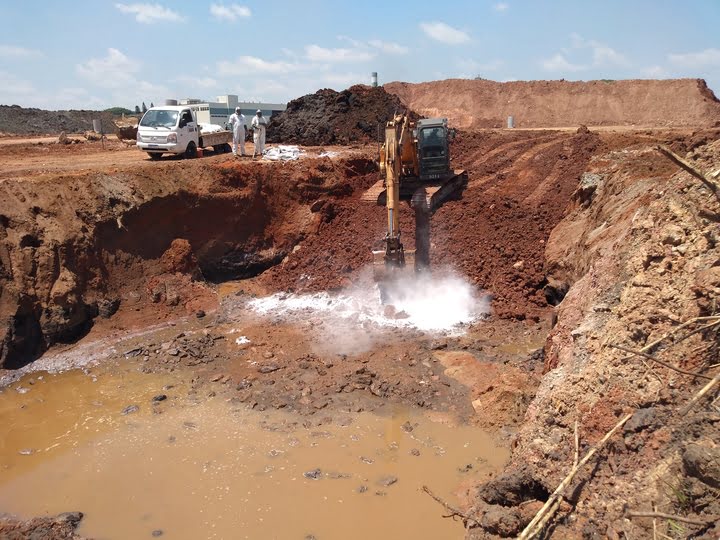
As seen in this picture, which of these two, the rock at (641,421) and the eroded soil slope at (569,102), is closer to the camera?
the rock at (641,421)

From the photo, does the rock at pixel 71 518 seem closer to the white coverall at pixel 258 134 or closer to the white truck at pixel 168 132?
the white truck at pixel 168 132

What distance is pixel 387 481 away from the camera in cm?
724

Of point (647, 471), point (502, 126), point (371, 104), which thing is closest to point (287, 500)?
point (647, 471)

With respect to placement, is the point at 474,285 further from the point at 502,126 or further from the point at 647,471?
the point at 502,126

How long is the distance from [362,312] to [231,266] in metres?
4.62

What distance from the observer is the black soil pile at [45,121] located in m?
36.3

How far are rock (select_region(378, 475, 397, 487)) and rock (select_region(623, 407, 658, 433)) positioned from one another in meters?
3.49

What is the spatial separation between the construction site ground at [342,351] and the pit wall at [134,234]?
2.2 inches

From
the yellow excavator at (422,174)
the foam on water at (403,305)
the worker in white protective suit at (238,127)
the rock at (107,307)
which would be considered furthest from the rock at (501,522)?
the worker in white protective suit at (238,127)

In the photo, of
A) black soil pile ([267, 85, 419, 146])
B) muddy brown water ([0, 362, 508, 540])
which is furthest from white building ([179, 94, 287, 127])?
muddy brown water ([0, 362, 508, 540])

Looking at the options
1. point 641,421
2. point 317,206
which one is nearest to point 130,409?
point 641,421

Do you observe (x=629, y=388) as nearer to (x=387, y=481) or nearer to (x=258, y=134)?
(x=387, y=481)

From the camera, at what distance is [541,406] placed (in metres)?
5.70

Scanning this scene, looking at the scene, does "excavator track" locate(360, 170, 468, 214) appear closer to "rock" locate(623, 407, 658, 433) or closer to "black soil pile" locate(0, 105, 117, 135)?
"rock" locate(623, 407, 658, 433)
